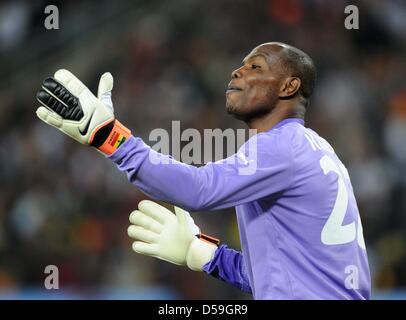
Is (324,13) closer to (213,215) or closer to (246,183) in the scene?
(213,215)

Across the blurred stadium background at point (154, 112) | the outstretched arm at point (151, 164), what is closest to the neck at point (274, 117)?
the outstretched arm at point (151, 164)

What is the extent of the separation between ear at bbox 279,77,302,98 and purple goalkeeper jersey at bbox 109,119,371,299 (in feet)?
0.58

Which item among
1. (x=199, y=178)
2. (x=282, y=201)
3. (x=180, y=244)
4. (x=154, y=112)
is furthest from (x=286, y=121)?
(x=154, y=112)

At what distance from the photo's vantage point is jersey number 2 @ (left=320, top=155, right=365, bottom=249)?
3781mm

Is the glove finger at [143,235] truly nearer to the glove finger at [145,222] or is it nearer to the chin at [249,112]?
the glove finger at [145,222]

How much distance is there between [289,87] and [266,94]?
118 mm

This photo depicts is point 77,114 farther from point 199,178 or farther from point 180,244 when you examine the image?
point 180,244

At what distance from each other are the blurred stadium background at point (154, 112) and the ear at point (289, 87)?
4.10m

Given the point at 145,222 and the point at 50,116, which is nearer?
the point at 50,116

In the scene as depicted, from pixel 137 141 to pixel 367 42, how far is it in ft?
22.9

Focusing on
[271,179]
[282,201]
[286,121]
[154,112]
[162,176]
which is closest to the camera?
[162,176]

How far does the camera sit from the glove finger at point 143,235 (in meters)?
4.24

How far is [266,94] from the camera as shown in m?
4.05
